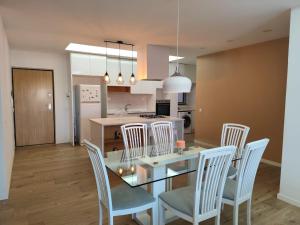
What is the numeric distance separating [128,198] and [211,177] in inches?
31.1

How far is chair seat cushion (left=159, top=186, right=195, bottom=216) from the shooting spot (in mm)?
1827

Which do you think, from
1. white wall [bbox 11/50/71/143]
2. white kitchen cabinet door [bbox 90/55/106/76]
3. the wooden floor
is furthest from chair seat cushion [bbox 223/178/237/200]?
white wall [bbox 11/50/71/143]

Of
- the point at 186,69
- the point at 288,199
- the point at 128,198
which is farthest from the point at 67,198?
the point at 186,69

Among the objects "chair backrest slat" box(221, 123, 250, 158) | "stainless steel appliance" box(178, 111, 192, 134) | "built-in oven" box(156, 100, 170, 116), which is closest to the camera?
"chair backrest slat" box(221, 123, 250, 158)

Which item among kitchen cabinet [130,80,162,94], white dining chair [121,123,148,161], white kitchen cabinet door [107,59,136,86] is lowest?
white dining chair [121,123,148,161]

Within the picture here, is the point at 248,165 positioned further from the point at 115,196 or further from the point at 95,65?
the point at 95,65

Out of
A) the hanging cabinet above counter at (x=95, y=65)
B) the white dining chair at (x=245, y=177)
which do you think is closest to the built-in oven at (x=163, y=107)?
the hanging cabinet above counter at (x=95, y=65)

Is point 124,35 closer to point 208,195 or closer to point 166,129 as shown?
point 166,129

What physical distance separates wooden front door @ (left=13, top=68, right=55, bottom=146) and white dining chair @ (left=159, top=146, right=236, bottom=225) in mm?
4980

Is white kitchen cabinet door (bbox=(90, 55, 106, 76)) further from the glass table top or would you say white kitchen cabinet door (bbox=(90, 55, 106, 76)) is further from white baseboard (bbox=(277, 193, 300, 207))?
white baseboard (bbox=(277, 193, 300, 207))

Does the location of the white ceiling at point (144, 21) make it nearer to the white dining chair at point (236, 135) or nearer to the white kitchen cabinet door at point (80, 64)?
the white kitchen cabinet door at point (80, 64)

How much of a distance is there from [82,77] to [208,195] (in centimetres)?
524

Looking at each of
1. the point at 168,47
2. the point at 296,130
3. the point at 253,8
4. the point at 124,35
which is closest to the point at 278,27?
the point at 253,8

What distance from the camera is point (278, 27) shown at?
11.2 ft
